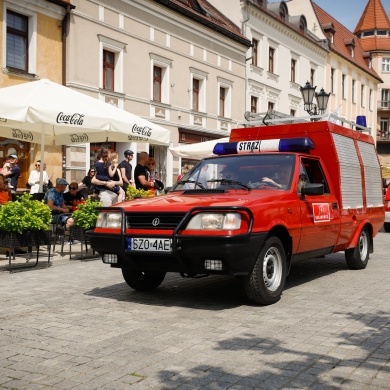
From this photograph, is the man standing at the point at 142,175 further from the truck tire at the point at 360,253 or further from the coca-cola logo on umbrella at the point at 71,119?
the truck tire at the point at 360,253

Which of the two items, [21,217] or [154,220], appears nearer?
[154,220]

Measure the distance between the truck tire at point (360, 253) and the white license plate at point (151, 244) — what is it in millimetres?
4215

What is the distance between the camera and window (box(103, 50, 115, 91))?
21.5 m

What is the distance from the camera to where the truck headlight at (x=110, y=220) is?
6.60 m

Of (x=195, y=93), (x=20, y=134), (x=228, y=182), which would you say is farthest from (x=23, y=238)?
(x=195, y=93)

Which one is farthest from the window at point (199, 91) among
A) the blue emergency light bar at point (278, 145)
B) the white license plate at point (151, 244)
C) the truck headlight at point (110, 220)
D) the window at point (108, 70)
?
the white license plate at point (151, 244)

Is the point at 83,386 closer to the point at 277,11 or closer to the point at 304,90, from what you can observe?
the point at 304,90

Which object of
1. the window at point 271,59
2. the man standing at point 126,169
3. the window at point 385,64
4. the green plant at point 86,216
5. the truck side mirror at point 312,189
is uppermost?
the window at point 385,64

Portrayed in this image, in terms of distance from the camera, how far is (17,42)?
18250 millimetres

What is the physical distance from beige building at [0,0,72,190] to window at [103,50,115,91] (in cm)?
229

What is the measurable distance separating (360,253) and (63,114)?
550 centimetres

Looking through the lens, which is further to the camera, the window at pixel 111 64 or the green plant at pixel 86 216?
the window at pixel 111 64

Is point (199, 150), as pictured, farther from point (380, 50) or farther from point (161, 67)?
point (380, 50)

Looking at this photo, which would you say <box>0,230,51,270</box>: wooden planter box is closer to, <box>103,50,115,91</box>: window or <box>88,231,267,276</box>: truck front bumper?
<box>88,231,267,276</box>: truck front bumper
